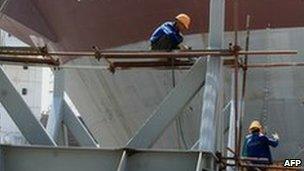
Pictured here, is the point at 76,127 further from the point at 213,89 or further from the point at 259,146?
the point at 213,89

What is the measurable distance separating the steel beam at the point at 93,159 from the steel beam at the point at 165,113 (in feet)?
1.99

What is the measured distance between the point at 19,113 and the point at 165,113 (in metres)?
1.71

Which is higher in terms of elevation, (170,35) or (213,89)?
(170,35)

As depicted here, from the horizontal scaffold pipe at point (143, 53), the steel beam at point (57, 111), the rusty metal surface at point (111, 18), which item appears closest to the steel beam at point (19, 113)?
the horizontal scaffold pipe at point (143, 53)

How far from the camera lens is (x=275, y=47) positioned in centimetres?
1166

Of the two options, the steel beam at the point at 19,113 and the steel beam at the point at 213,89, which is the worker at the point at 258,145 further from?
the steel beam at the point at 19,113

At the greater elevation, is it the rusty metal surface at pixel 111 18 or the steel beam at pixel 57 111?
the rusty metal surface at pixel 111 18

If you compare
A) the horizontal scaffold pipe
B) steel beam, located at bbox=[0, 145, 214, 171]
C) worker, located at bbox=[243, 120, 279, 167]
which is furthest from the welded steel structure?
worker, located at bbox=[243, 120, 279, 167]

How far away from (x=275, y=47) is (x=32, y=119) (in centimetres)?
591

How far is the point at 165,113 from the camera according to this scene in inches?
274

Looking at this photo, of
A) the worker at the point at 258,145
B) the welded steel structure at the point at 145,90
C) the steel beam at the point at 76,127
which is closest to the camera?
the welded steel structure at the point at 145,90

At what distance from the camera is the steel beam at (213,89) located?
6543mm

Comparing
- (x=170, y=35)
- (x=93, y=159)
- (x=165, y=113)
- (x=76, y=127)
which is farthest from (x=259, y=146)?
(x=93, y=159)

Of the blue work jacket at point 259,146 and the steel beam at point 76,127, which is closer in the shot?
the steel beam at point 76,127
